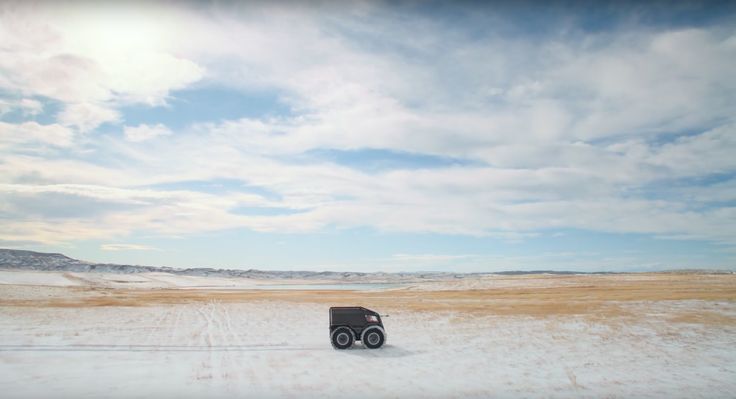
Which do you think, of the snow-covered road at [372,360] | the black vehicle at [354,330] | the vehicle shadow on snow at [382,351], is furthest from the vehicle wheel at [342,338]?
the snow-covered road at [372,360]

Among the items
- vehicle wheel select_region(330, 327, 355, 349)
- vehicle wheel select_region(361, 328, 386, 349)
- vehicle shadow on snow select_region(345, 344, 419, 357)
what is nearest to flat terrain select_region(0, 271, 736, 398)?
vehicle shadow on snow select_region(345, 344, 419, 357)

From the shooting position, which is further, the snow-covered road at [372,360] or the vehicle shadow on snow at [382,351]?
the vehicle shadow on snow at [382,351]

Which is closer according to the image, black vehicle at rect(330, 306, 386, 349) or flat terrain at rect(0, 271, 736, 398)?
flat terrain at rect(0, 271, 736, 398)

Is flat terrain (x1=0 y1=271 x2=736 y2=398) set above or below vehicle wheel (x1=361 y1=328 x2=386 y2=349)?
below

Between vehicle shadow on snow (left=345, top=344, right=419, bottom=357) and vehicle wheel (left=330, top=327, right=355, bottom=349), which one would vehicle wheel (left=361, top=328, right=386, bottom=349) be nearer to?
vehicle shadow on snow (left=345, top=344, right=419, bottom=357)

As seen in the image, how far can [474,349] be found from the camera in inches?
825

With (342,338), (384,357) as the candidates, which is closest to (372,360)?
(384,357)

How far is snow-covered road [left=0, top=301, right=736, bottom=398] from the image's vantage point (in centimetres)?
1429

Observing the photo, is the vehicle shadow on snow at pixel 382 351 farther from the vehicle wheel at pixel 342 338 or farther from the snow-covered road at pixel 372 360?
the vehicle wheel at pixel 342 338

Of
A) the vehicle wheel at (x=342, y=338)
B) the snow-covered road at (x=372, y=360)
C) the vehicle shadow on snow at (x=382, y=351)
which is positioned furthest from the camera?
the vehicle wheel at (x=342, y=338)

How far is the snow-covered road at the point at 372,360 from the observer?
14.3 metres

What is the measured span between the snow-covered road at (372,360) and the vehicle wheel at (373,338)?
0.35 m

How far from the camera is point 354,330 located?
69.7 ft

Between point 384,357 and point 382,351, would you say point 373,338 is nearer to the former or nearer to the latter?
point 382,351
